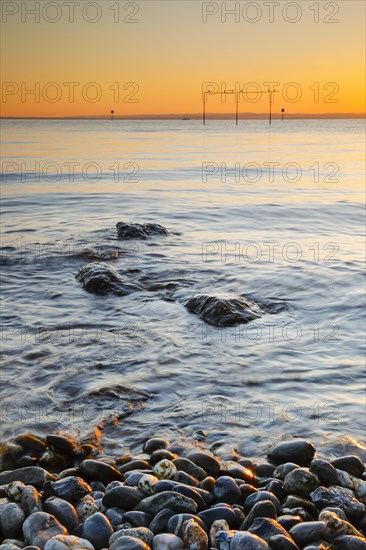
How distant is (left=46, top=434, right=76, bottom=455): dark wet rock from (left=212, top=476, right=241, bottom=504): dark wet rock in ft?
4.44

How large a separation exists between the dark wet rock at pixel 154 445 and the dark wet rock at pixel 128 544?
157cm

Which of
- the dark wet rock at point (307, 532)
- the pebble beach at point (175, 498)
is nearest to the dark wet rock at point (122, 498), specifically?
the pebble beach at point (175, 498)

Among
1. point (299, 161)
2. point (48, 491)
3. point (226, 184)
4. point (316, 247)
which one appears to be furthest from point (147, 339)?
point (299, 161)

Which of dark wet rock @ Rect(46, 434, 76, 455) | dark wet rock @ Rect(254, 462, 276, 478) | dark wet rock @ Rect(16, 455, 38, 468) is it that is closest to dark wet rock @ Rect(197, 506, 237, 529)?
dark wet rock @ Rect(254, 462, 276, 478)

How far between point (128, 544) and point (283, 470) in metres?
1.58

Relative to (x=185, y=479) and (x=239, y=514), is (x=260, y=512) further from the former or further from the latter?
(x=185, y=479)

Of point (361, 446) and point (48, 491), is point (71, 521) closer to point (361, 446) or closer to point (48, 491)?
point (48, 491)

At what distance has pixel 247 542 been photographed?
360 centimetres

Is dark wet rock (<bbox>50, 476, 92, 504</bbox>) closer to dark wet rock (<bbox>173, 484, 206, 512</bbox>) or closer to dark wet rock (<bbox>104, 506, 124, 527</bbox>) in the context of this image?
dark wet rock (<bbox>104, 506, 124, 527</bbox>)

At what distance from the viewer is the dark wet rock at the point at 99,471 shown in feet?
15.1

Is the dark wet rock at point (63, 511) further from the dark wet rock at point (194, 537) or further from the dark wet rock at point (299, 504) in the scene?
the dark wet rock at point (299, 504)

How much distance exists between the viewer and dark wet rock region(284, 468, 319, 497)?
4438 mm

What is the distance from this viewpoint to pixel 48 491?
4.33 m

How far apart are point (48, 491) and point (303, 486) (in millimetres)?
1806
